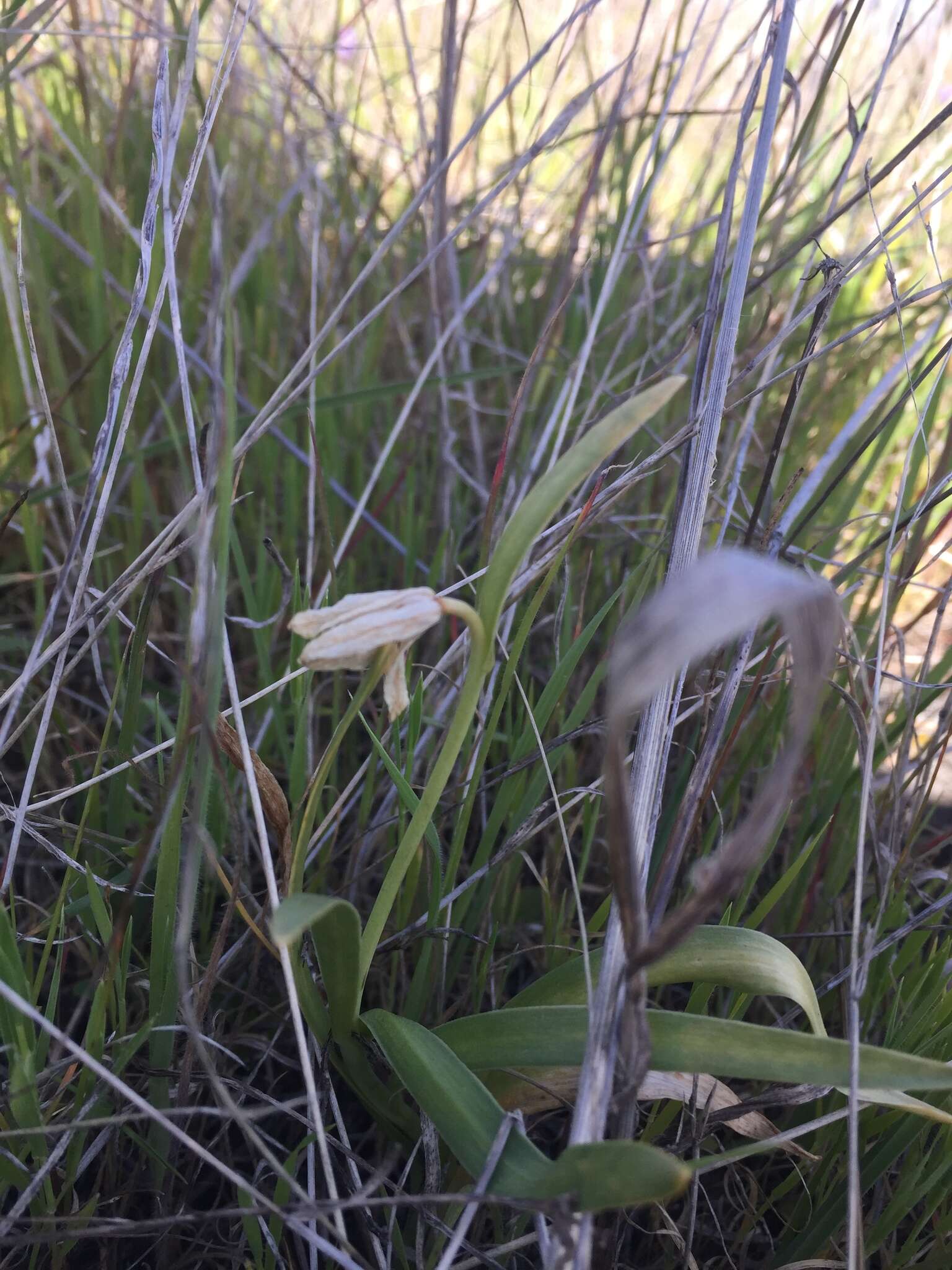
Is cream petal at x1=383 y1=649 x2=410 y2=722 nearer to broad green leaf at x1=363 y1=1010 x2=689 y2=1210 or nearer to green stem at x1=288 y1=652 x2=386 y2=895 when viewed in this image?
green stem at x1=288 y1=652 x2=386 y2=895

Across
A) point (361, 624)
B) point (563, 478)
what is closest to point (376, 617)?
point (361, 624)

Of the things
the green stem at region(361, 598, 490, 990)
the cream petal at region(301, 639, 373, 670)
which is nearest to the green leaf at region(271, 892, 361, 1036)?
the green stem at region(361, 598, 490, 990)

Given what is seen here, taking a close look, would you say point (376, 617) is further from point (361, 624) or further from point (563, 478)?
point (563, 478)

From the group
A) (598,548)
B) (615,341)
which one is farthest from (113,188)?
(598,548)

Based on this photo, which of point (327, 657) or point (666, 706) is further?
point (666, 706)

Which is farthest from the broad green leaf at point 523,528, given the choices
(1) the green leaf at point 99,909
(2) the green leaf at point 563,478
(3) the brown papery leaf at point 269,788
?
(1) the green leaf at point 99,909

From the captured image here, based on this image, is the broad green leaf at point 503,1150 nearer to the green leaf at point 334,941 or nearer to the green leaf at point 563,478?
the green leaf at point 334,941
